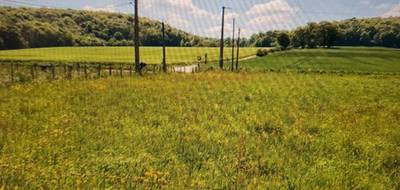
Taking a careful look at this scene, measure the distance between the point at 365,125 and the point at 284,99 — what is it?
260 inches

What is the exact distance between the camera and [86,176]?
682cm

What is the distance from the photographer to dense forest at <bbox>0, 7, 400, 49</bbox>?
85312 mm

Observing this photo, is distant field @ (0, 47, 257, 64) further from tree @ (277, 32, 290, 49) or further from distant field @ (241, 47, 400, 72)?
tree @ (277, 32, 290, 49)

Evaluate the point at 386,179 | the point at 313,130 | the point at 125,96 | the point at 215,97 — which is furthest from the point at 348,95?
the point at 386,179

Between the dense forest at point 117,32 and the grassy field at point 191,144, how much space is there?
68.4m

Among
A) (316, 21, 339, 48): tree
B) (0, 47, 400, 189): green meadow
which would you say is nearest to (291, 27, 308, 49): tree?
(316, 21, 339, 48): tree

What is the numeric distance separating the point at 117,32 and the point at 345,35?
76119 mm

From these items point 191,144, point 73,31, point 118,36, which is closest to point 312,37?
A: point 118,36

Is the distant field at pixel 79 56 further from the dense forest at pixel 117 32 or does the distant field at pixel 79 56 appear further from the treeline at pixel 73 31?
the dense forest at pixel 117 32

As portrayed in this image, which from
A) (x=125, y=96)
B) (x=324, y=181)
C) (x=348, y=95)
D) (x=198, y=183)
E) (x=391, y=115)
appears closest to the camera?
(x=198, y=183)

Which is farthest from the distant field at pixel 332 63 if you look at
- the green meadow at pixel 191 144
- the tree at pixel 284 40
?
the green meadow at pixel 191 144

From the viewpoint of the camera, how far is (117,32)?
4970 inches

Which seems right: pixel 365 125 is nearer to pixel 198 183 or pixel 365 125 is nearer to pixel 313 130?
pixel 313 130

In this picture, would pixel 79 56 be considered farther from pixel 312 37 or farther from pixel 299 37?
pixel 312 37
